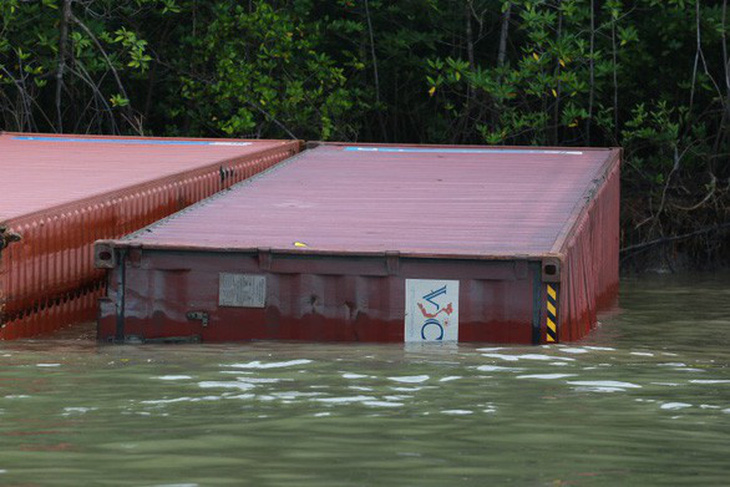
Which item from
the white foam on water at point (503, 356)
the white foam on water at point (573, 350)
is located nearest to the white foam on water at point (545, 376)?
the white foam on water at point (503, 356)

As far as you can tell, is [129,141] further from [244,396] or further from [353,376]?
[244,396]

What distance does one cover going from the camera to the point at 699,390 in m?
9.20

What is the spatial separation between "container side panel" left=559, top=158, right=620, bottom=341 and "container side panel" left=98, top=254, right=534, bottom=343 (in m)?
0.46

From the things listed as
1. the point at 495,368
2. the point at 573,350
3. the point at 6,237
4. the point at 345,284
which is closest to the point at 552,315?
the point at 573,350

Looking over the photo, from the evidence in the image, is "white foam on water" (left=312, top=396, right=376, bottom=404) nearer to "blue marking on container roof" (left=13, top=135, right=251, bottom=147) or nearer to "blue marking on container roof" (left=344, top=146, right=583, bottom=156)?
"blue marking on container roof" (left=344, top=146, right=583, bottom=156)

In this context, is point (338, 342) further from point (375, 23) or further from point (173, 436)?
point (375, 23)

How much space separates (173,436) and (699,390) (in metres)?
3.28

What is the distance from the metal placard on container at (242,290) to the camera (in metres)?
11.4

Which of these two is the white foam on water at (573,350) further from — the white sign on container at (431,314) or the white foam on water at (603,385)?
the white foam on water at (603,385)

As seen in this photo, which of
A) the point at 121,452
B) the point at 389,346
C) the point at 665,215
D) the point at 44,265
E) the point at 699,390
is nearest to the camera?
the point at 121,452

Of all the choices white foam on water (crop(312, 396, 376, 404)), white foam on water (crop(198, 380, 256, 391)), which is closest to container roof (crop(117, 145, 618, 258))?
white foam on water (crop(198, 380, 256, 391))

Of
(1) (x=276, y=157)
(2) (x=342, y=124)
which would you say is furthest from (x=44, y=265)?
(2) (x=342, y=124)

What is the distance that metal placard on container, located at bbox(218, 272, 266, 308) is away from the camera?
11.4 metres

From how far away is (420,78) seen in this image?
2278 cm
